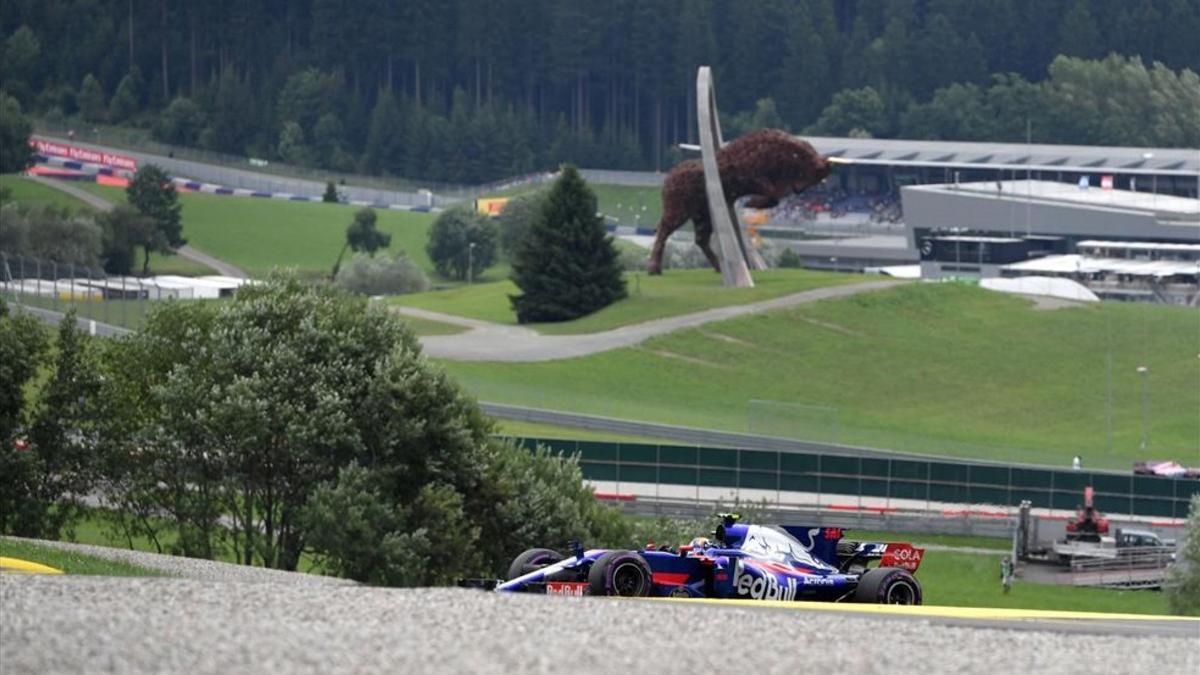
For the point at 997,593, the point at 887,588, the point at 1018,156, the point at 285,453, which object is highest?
the point at 1018,156

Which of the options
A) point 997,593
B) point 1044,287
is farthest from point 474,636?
point 1044,287

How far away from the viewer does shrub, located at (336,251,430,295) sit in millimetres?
123812

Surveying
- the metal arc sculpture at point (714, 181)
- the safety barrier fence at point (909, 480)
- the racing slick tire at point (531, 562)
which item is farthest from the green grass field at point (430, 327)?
the racing slick tire at point (531, 562)

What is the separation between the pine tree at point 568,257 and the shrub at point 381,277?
23.8m

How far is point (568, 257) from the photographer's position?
100 m

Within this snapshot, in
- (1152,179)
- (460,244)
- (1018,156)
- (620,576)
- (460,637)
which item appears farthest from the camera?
(1018,156)

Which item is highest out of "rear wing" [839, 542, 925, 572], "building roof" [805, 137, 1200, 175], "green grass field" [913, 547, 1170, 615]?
"building roof" [805, 137, 1200, 175]

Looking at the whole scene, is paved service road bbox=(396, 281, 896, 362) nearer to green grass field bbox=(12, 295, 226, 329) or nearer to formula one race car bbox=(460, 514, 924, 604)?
green grass field bbox=(12, 295, 226, 329)

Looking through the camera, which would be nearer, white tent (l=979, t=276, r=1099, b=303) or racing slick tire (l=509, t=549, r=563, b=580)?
racing slick tire (l=509, t=549, r=563, b=580)

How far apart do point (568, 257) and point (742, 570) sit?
Answer: 72.3 metres

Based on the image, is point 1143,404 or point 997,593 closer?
point 997,593

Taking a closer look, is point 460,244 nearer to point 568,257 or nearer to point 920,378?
point 568,257

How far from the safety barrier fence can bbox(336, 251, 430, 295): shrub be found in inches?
2285

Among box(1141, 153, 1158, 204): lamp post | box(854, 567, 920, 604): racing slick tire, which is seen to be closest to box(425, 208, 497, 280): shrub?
box(1141, 153, 1158, 204): lamp post
